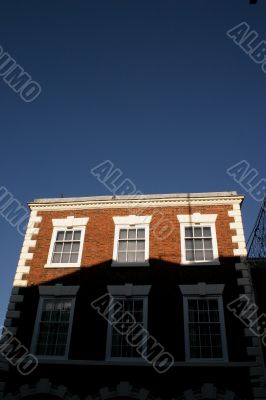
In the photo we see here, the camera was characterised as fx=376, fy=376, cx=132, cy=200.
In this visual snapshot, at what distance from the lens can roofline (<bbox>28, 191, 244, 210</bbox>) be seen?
17.3 metres

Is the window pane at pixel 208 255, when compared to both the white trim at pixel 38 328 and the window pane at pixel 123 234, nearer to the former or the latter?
the window pane at pixel 123 234

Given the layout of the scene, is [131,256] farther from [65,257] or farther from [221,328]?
[221,328]

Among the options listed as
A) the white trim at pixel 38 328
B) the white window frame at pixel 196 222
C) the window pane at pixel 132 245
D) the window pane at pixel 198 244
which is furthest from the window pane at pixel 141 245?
the white trim at pixel 38 328

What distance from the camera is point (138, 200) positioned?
58.1 feet

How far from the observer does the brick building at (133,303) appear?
43.0 feet

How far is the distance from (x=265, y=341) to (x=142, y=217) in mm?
7118

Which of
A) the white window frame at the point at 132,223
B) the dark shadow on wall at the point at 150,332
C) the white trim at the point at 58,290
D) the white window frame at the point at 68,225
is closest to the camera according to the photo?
the dark shadow on wall at the point at 150,332

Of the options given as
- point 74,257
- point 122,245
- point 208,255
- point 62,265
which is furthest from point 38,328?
point 208,255

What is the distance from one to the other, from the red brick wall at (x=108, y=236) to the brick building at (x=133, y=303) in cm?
5

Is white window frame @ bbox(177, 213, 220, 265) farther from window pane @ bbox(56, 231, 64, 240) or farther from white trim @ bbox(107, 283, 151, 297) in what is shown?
window pane @ bbox(56, 231, 64, 240)

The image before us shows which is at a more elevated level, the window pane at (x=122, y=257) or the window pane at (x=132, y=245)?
the window pane at (x=132, y=245)

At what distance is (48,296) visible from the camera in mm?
15422

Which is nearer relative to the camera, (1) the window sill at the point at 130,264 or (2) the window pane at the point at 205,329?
(2) the window pane at the point at 205,329

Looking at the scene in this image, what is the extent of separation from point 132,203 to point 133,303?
4.86 metres
